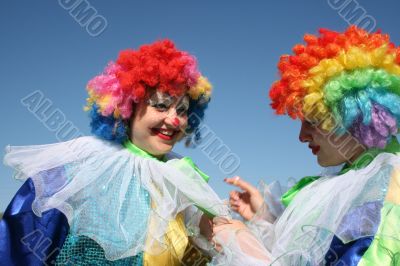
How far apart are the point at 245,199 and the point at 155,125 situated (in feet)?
2.83

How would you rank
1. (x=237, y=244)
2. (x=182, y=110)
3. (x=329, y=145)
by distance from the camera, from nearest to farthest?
(x=237, y=244) → (x=329, y=145) → (x=182, y=110)

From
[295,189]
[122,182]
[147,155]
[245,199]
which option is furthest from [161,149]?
[295,189]

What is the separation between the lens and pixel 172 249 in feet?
8.63

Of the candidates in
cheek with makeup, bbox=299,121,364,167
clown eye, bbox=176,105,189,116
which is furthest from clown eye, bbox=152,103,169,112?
cheek with makeup, bbox=299,121,364,167

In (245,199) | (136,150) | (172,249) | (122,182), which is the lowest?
(245,199)

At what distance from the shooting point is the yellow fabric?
259cm

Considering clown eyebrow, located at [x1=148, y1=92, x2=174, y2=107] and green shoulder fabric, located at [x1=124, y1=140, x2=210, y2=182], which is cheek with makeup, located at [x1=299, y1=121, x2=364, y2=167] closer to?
green shoulder fabric, located at [x1=124, y1=140, x2=210, y2=182]

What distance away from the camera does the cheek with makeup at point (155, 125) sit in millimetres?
2965

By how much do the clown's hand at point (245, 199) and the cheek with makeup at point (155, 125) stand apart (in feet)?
1.83

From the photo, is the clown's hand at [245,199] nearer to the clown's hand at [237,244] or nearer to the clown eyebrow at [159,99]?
the clown's hand at [237,244]

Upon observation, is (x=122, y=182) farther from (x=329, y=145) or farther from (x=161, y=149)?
(x=329, y=145)

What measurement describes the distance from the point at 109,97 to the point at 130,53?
1.12 feet

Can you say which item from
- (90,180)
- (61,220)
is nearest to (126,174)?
(90,180)

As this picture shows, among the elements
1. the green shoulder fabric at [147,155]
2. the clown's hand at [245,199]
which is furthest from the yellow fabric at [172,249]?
the clown's hand at [245,199]
